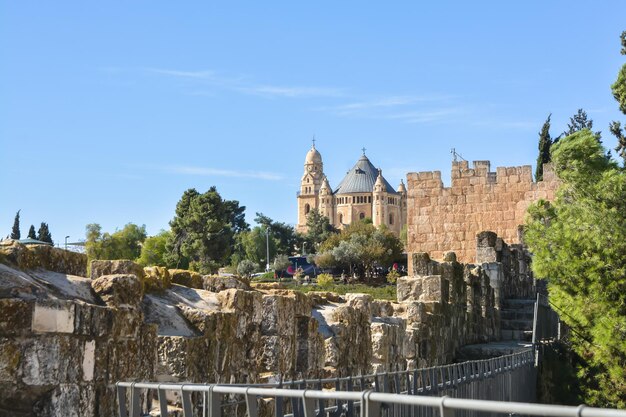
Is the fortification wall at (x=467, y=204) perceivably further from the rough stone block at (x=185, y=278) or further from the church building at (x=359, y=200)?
the church building at (x=359, y=200)

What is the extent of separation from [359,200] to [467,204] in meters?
128

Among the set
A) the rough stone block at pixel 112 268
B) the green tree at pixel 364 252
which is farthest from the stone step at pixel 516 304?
the green tree at pixel 364 252

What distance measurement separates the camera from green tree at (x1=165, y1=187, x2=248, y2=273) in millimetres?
59719

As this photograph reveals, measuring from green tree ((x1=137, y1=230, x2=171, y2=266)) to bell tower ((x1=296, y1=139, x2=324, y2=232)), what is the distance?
92897 mm

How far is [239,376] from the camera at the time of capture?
6.35 meters

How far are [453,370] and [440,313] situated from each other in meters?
5.67

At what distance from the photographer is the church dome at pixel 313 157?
16788 cm

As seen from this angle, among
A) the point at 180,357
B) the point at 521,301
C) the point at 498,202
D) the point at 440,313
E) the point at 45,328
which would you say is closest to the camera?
the point at 45,328

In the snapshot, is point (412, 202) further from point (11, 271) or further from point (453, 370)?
point (11, 271)

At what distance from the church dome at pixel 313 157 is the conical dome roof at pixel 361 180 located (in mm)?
7709

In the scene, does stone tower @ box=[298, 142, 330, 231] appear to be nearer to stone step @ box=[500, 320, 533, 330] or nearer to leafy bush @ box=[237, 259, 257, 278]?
leafy bush @ box=[237, 259, 257, 278]

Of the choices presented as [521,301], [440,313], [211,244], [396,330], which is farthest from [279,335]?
[211,244]

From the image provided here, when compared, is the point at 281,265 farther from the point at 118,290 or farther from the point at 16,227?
the point at 118,290

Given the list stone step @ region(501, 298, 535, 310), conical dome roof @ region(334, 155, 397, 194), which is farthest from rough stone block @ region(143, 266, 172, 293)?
conical dome roof @ region(334, 155, 397, 194)
